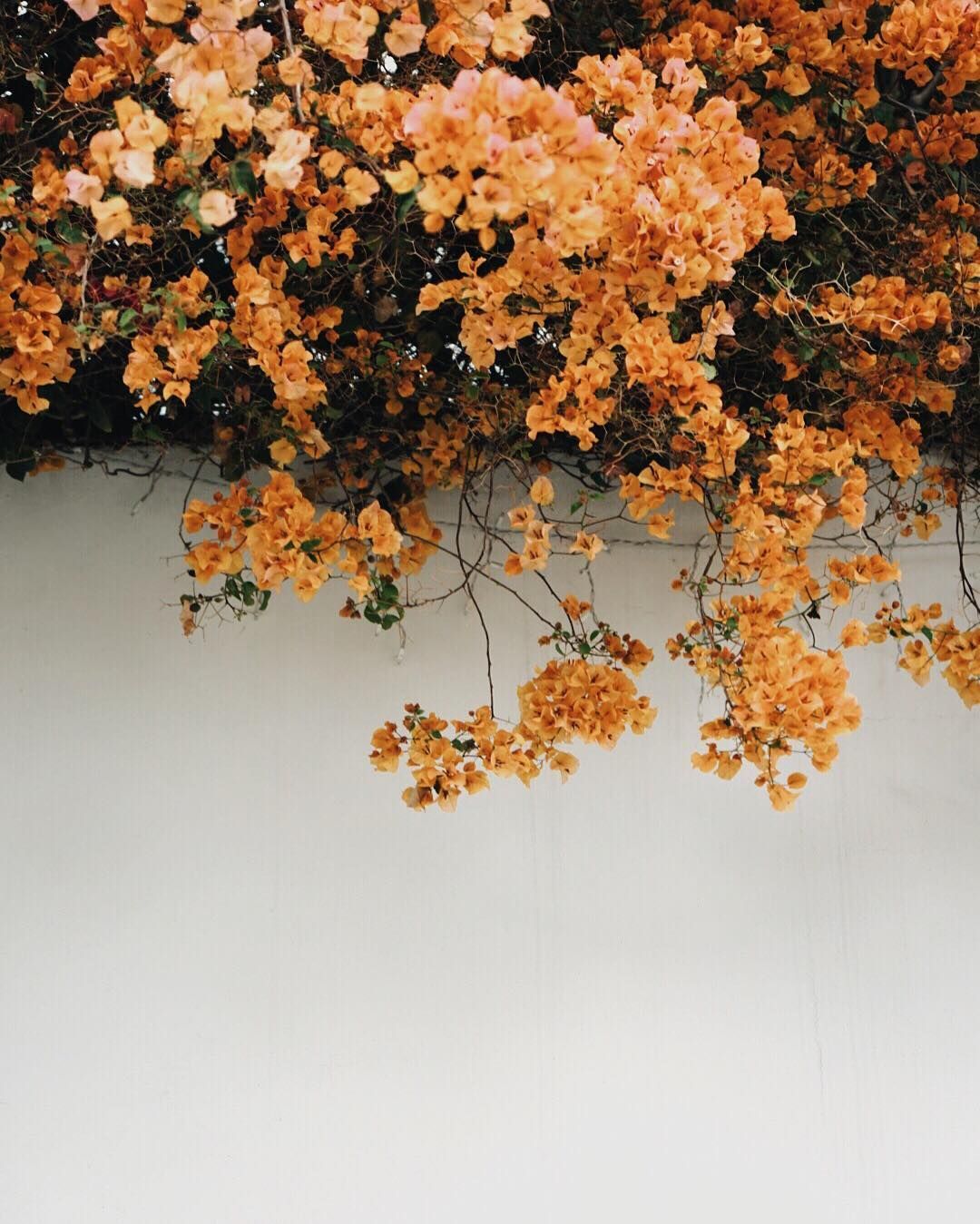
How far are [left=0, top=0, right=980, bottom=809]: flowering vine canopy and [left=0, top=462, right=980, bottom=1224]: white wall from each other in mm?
117

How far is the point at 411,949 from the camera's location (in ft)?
6.25

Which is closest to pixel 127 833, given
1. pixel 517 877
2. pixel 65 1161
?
pixel 65 1161

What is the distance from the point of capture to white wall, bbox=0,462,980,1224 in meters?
1.85

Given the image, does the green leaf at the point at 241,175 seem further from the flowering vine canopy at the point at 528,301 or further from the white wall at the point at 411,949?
the white wall at the point at 411,949

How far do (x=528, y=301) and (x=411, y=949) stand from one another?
3.41 ft

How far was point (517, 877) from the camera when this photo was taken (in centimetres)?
193

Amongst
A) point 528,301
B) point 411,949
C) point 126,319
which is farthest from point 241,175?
point 411,949

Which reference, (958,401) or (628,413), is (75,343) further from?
(958,401)

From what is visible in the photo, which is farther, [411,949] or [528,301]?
[411,949]

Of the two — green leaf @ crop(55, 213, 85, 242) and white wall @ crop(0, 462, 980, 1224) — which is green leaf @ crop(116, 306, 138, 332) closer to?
green leaf @ crop(55, 213, 85, 242)

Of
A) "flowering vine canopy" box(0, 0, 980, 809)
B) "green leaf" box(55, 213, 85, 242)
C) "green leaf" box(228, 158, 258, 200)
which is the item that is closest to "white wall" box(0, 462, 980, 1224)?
"flowering vine canopy" box(0, 0, 980, 809)

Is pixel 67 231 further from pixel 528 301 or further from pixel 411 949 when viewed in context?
pixel 411 949

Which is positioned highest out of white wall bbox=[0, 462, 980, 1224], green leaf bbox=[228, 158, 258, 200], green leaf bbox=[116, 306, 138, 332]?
green leaf bbox=[228, 158, 258, 200]

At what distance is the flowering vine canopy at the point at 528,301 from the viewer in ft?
4.01
